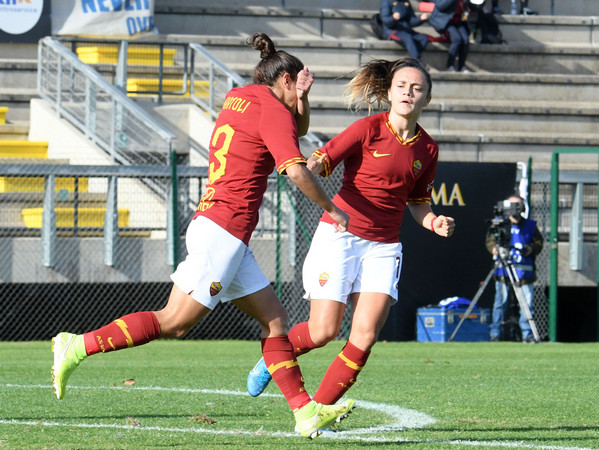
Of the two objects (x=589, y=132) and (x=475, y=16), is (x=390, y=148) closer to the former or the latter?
(x=589, y=132)

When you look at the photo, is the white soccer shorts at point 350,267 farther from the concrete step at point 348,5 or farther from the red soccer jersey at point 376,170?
the concrete step at point 348,5

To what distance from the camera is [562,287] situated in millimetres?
16516

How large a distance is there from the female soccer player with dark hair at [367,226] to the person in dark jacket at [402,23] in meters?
14.1

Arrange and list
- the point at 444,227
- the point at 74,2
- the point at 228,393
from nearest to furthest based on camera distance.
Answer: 1. the point at 444,227
2. the point at 228,393
3. the point at 74,2

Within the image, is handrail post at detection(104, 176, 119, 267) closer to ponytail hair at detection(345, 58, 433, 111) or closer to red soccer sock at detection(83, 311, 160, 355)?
ponytail hair at detection(345, 58, 433, 111)

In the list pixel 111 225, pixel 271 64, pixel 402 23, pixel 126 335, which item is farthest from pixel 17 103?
pixel 126 335

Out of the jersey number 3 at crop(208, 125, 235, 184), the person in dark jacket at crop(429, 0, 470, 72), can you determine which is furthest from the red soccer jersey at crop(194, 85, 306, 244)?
the person in dark jacket at crop(429, 0, 470, 72)

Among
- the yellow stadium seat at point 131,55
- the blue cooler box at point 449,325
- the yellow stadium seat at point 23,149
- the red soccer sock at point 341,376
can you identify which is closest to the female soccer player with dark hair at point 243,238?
A: the red soccer sock at point 341,376

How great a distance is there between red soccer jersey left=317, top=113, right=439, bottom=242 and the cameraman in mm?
8109

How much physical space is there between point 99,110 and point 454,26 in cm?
711

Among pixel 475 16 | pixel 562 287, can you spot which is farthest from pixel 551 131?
pixel 562 287

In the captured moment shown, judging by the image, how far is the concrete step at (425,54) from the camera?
788 inches

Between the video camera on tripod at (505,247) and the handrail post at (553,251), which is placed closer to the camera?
the video camera on tripod at (505,247)

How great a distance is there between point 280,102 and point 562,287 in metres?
11.7
